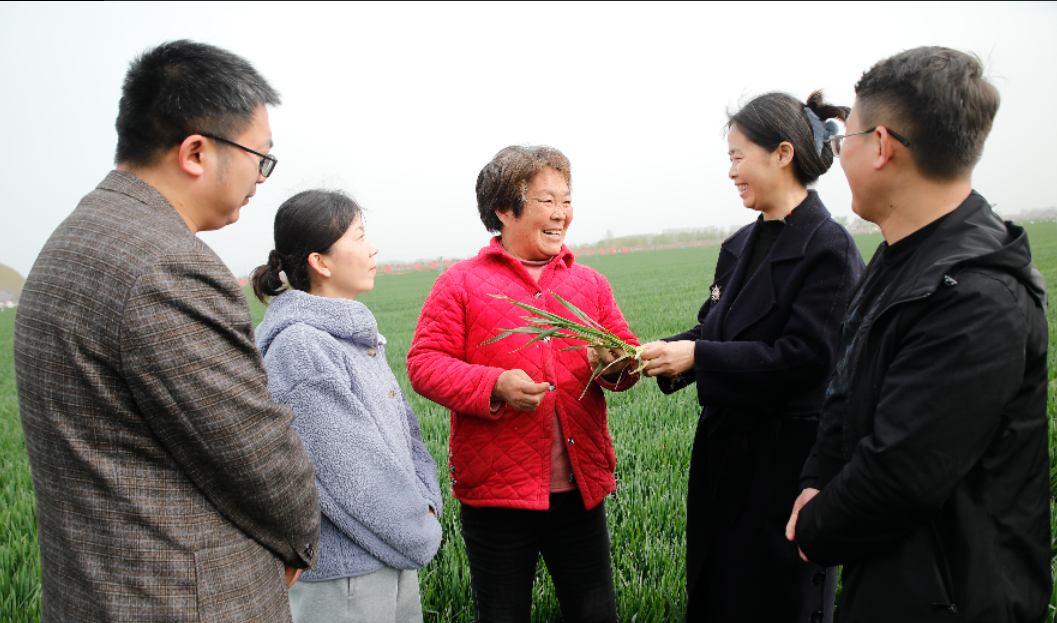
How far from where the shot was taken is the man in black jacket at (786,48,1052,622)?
4.06 feet

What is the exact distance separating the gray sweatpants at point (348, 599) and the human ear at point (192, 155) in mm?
1282

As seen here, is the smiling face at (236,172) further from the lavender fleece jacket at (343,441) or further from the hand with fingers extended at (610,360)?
the hand with fingers extended at (610,360)

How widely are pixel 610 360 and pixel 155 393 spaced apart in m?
1.46

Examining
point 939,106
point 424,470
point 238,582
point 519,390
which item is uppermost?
point 939,106

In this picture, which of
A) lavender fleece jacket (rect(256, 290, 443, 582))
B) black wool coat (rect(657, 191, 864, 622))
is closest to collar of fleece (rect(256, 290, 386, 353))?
lavender fleece jacket (rect(256, 290, 443, 582))

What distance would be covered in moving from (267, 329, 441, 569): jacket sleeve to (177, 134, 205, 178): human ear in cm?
67

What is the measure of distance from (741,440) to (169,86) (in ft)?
6.37

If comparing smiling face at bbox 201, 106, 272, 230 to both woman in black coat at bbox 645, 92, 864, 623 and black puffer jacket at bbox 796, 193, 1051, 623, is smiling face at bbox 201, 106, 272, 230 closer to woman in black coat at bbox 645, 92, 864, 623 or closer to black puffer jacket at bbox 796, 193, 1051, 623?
woman in black coat at bbox 645, 92, 864, 623

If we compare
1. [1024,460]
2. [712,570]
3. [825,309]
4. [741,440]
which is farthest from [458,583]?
[1024,460]

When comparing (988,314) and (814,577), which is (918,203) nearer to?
(988,314)

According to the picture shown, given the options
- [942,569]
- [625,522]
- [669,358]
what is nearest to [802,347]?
[669,358]

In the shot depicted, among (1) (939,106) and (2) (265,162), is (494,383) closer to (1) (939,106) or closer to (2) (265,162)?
(2) (265,162)

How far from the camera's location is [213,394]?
1261mm

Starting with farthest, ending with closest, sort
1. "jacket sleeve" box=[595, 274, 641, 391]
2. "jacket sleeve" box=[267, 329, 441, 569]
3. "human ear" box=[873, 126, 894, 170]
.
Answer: "jacket sleeve" box=[595, 274, 641, 391], "jacket sleeve" box=[267, 329, 441, 569], "human ear" box=[873, 126, 894, 170]
